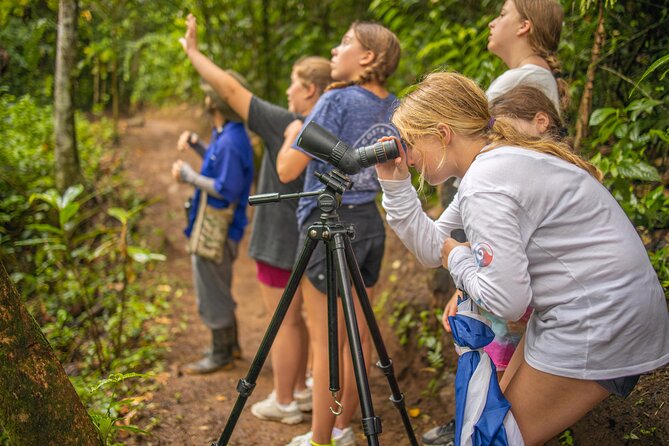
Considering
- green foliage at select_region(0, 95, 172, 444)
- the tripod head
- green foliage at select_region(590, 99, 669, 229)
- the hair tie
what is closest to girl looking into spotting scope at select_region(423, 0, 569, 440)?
the hair tie

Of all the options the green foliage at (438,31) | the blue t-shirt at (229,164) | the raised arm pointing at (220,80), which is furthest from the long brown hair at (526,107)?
the blue t-shirt at (229,164)

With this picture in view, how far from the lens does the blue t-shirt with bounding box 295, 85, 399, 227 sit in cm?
263

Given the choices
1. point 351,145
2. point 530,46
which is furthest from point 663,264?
point 351,145

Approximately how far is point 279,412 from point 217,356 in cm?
89

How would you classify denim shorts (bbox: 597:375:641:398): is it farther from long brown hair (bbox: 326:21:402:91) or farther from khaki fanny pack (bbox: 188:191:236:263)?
khaki fanny pack (bbox: 188:191:236:263)

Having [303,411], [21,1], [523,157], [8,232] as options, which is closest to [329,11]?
[21,1]

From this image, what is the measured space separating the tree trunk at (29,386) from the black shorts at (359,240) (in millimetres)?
1193

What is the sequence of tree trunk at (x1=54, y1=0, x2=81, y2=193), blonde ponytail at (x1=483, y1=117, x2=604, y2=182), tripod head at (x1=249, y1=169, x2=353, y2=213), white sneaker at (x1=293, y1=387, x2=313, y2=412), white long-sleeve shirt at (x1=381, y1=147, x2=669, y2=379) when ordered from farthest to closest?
tree trunk at (x1=54, y1=0, x2=81, y2=193), white sneaker at (x1=293, y1=387, x2=313, y2=412), tripod head at (x1=249, y1=169, x2=353, y2=213), blonde ponytail at (x1=483, y1=117, x2=604, y2=182), white long-sleeve shirt at (x1=381, y1=147, x2=669, y2=379)

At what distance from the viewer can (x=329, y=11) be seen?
20.9 feet

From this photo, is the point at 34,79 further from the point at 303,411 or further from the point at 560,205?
the point at 560,205

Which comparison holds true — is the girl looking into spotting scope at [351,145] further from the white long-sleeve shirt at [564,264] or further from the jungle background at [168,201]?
A: the white long-sleeve shirt at [564,264]

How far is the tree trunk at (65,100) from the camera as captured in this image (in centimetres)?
493

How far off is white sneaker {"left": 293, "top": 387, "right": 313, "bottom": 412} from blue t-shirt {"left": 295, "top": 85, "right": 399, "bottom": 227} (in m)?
1.38

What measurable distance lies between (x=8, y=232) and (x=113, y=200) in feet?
6.21
